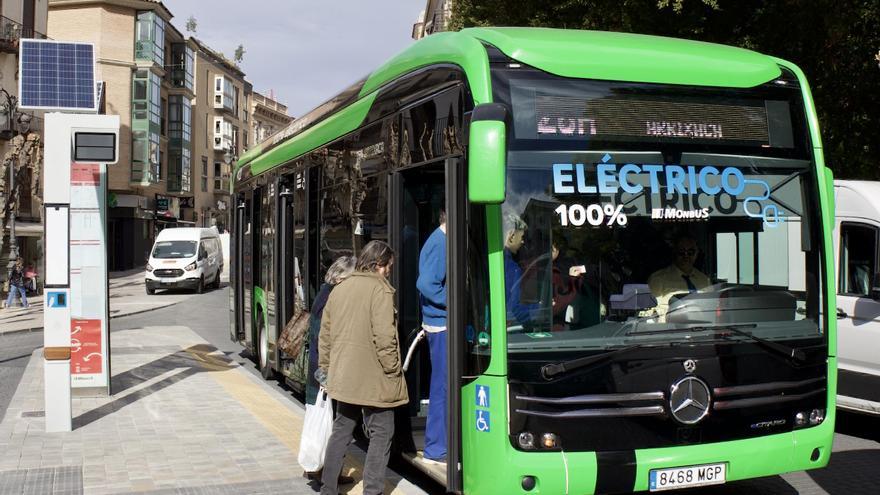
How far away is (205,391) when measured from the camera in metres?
10.2

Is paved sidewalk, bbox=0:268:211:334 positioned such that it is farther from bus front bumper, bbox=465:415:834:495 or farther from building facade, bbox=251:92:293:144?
building facade, bbox=251:92:293:144

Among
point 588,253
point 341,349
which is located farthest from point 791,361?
point 341,349

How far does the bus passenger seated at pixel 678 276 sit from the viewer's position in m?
4.99

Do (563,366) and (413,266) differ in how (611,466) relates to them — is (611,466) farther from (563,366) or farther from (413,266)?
(413,266)

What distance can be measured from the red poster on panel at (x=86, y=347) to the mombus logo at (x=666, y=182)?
6.96 meters

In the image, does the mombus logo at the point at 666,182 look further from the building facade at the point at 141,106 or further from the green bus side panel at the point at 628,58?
the building facade at the point at 141,106

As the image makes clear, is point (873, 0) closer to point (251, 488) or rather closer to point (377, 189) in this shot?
point (377, 189)

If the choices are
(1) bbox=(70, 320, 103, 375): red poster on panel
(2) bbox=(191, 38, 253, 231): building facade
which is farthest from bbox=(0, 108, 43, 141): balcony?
(2) bbox=(191, 38, 253, 231): building facade

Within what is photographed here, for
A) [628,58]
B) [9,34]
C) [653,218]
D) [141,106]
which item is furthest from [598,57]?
[141,106]

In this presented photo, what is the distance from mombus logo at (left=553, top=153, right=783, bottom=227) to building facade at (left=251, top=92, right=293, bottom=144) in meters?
82.2

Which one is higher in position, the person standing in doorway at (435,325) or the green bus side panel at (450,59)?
the green bus side panel at (450,59)

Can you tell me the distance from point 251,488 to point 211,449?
1310 millimetres

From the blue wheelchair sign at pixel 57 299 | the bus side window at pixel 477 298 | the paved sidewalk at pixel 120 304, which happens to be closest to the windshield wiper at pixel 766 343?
the bus side window at pixel 477 298

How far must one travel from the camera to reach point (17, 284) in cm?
2705
